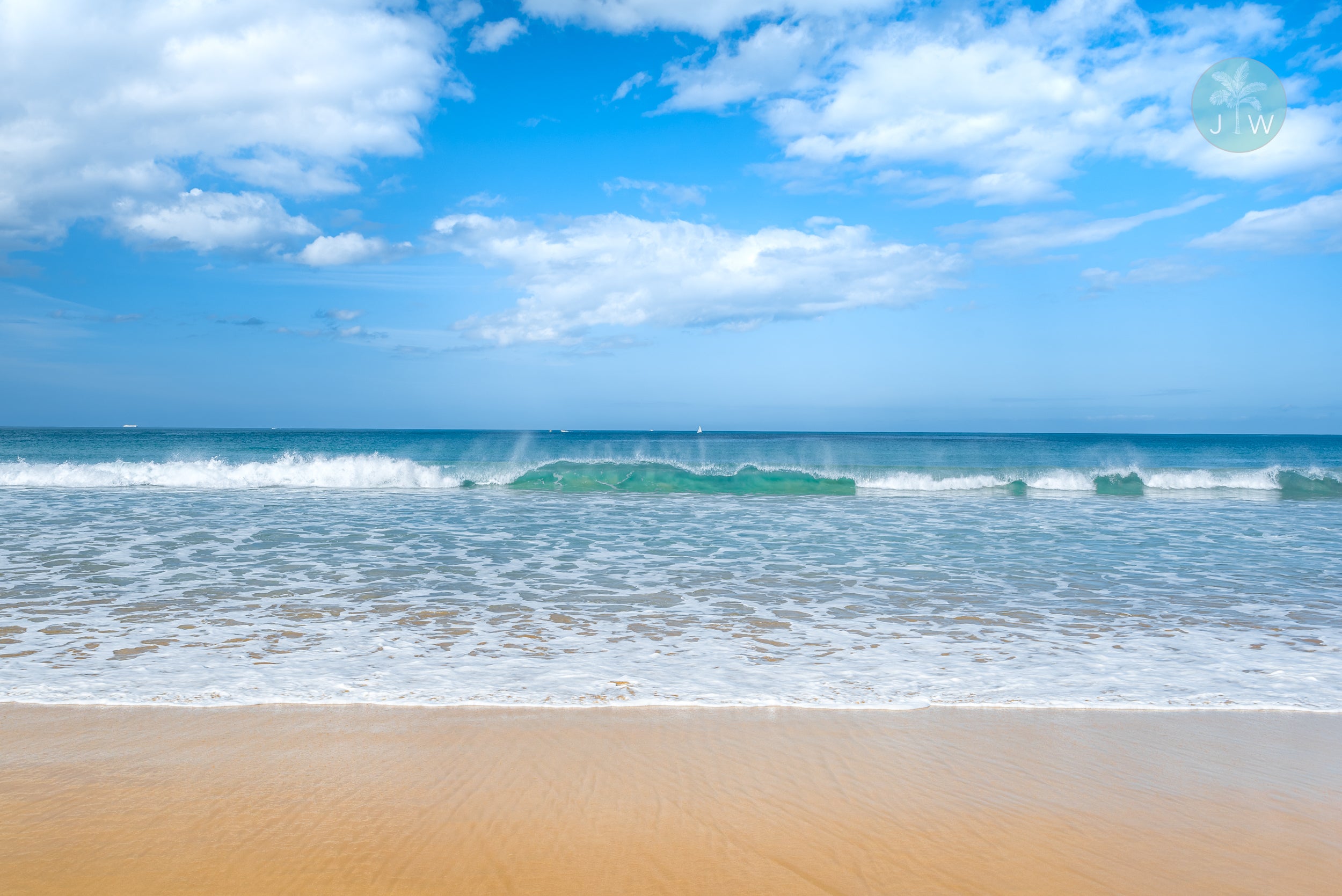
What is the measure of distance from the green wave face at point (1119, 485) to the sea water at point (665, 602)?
4.22 metres

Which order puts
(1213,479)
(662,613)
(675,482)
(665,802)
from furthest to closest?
(1213,479) < (675,482) < (662,613) < (665,802)

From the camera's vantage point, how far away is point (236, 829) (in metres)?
3.06

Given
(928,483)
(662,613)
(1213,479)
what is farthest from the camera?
(1213,479)

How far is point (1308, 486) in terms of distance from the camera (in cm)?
2320

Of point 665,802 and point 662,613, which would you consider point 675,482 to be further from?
point 665,802

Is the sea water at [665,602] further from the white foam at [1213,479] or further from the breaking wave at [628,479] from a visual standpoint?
the white foam at [1213,479]

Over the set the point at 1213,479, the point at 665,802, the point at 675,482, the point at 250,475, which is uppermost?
the point at 250,475

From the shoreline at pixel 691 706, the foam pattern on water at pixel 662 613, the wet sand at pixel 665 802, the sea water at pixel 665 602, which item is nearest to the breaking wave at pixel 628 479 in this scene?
the sea water at pixel 665 602

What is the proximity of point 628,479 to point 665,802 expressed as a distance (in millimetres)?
19899

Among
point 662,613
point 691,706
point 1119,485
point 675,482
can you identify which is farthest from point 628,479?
point 691,706

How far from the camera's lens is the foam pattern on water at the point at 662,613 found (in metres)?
4.84

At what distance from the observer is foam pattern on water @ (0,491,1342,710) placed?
484 cm

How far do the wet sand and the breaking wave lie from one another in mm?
17425

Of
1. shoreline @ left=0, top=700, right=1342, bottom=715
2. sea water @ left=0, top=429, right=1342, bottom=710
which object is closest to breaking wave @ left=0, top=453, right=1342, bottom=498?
sea water @ left=0, top=429, right=1342, bottom=710
